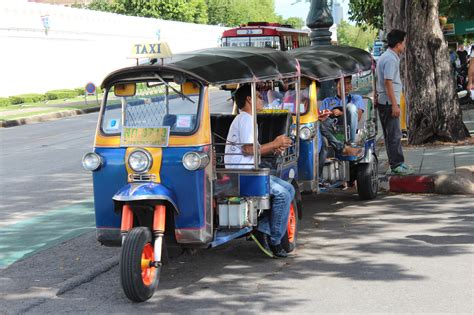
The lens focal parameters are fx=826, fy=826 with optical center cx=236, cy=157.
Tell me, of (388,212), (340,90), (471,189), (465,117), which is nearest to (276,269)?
(388,212)

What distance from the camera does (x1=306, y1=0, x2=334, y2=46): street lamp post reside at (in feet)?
44.1

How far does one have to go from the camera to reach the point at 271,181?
7477 millimetres

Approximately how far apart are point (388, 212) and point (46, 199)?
15.5ft

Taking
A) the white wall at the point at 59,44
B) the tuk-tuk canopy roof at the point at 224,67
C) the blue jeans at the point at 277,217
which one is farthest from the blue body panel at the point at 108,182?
the white wall at the point at 59,44

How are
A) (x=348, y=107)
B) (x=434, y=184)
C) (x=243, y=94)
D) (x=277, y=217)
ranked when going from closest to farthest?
1. (x=277, y=217)
2. (x=243, y=94)
3. (x=348, y=107)
4. (x=434, y=184)

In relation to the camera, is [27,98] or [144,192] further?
[27,98]

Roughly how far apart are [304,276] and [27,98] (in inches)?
1253

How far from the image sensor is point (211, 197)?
672 cm

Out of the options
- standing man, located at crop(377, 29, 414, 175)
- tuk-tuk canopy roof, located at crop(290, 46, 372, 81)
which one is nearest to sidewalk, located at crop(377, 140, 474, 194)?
standing man, located at crop(377, 29, 414, 175)

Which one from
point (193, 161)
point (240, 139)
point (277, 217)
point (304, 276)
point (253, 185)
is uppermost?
point (240, 139)

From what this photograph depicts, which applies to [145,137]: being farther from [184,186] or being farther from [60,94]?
[60,94]

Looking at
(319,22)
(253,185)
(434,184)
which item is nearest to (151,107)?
(253,185)

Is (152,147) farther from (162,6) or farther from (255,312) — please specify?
(162,6)

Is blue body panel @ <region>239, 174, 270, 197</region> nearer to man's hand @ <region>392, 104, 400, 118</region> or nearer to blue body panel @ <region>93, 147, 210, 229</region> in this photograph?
blue body panel @ <region>93, 147, 210, 229</region>
